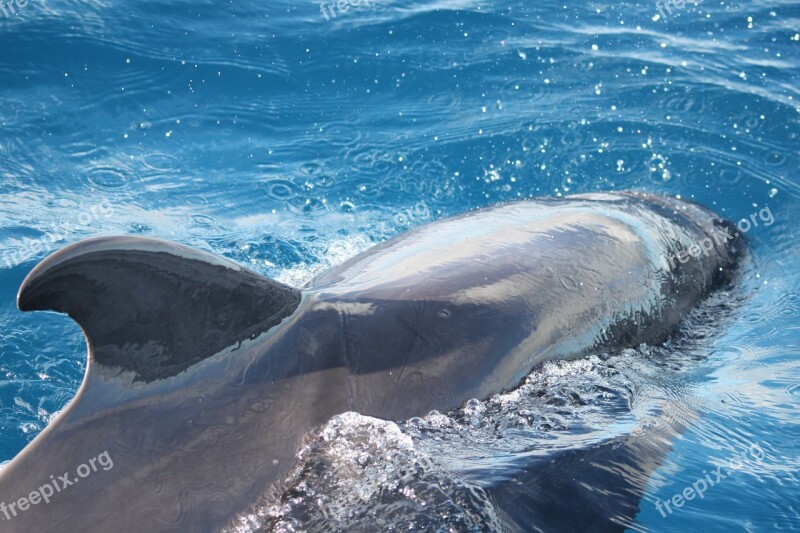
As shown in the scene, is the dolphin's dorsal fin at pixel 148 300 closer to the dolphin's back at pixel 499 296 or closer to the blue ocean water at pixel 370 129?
→ the dolphin's back at pixel 499 296

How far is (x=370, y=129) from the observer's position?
39.8ft

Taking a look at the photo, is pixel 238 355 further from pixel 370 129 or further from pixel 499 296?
pixel 370 129

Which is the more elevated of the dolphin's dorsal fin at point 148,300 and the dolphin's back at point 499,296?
the dolphin's dorsal fin at point 148,300

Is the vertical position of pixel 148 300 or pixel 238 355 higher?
pixel 148 300

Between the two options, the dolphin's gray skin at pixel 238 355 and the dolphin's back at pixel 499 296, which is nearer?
the dolphin's gray skin at pixel 238 355

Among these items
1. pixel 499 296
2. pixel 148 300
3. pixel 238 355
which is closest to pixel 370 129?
pixel 499 296

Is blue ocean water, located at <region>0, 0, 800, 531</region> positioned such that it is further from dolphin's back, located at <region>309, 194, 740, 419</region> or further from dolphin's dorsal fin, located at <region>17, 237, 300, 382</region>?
dolphin's dorsal fin, located at <region>17, 237, 300, 382</region>

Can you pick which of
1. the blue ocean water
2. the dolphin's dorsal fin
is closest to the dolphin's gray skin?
the dolphin's dorsal fin

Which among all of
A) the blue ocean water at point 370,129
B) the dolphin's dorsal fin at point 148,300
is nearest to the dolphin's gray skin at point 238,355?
the dolphin's dorsal fin at point 148,300

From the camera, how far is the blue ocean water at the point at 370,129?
29.4 feet

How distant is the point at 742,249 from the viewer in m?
8.91

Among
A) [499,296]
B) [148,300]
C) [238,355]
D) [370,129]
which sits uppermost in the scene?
[148,300]

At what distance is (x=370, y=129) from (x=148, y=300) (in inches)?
337

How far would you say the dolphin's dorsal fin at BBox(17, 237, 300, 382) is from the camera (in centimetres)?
362
